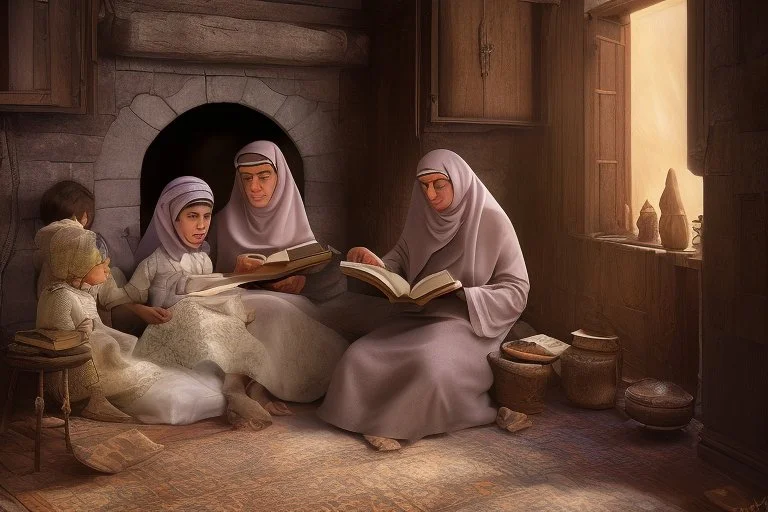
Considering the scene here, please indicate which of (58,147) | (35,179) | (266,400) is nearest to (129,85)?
(58,147)

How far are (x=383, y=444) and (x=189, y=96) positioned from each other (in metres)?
3.41

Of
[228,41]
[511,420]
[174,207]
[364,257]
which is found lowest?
[511,420]

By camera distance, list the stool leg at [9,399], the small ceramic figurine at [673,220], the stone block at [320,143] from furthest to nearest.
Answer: the stone block at [320,143]
the small ceramic figurine at [673,220]
the stool leg at [9,399]

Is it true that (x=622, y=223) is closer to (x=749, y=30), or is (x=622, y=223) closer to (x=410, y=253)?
(x=410, y=253)

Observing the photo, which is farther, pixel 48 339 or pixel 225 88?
pixel 225 88

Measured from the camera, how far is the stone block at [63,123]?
5.93 metres

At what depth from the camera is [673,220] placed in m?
5.52

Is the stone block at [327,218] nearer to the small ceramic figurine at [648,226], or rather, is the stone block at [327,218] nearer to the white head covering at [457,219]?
the white head covering at [457,219]

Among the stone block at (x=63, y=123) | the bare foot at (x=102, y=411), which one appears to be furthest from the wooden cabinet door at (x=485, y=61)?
the bare foot at (x=102, y=411)

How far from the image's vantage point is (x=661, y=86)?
21.5 ft

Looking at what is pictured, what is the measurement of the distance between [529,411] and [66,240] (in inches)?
118

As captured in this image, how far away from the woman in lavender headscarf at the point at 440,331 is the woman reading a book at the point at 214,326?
0.47m

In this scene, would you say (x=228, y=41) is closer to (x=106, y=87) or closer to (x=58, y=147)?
(x=106, y=87)

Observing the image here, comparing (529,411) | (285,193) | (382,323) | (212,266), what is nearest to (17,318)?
(212,266)
